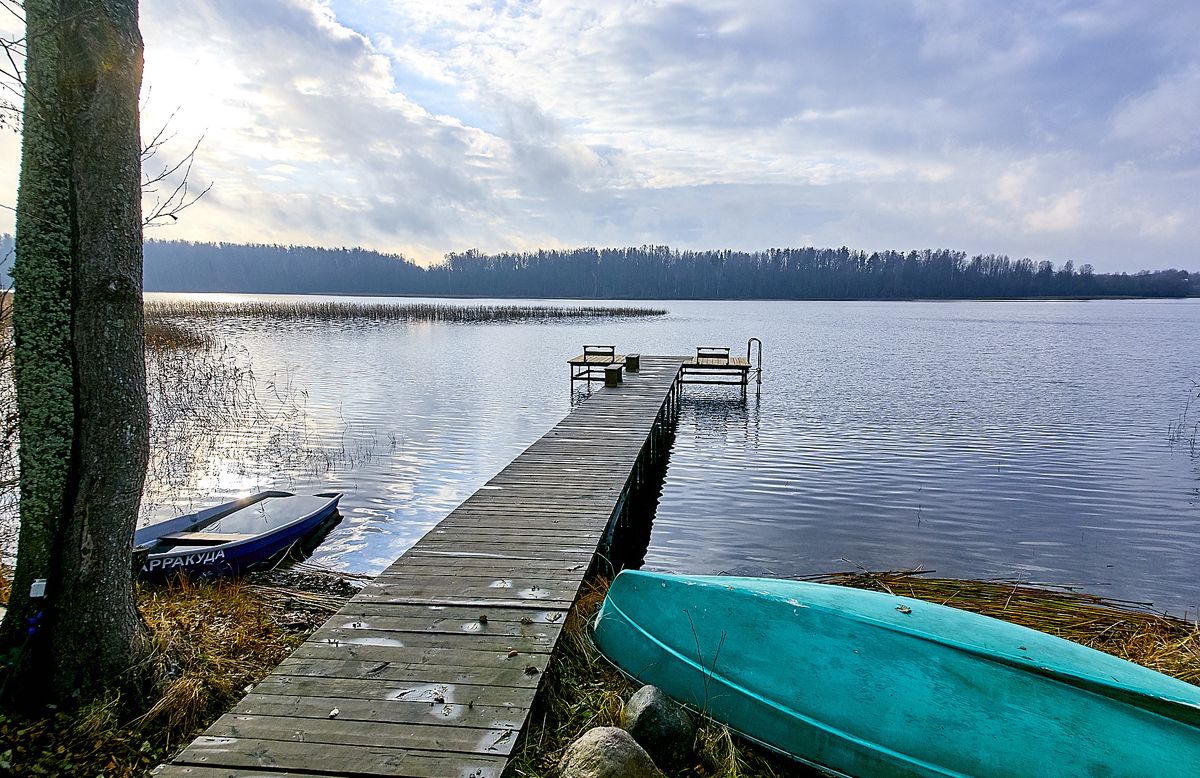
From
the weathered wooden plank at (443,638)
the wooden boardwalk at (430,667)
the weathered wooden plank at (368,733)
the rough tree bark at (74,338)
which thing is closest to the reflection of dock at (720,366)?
the wooden boardwalk at (430,667)

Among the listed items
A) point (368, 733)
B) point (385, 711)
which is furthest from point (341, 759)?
point (385, 711)

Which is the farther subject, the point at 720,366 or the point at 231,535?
the point at 720,366

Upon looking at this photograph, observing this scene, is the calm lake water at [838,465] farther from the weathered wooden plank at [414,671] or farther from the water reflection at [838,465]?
the weathered wooden plank at [414,671]

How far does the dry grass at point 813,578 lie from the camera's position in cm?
363

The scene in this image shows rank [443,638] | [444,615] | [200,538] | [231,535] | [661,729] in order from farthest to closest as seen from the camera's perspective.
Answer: [231,535]
[200,538]
[444,615]
[443,638]
[661,729]

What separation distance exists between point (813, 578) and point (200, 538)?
287 inches

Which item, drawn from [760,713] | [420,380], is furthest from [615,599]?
[420,380]

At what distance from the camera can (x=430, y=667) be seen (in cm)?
394

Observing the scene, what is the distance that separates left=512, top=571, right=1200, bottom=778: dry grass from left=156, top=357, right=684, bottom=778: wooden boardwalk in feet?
0.75

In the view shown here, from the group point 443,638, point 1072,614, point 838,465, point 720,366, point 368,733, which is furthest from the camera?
point 720,366

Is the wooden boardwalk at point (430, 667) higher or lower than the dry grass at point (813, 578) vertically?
higher

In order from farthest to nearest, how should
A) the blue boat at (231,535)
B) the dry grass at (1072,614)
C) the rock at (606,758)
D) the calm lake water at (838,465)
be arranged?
the calm lake water at (838,465) < the blue boat at (231,535) < the dry grass at (1072,614) < the rock at (606,758)

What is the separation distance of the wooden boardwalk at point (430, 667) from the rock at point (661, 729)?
0.59 m

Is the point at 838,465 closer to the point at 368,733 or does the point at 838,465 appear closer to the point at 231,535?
the point at 231,535
